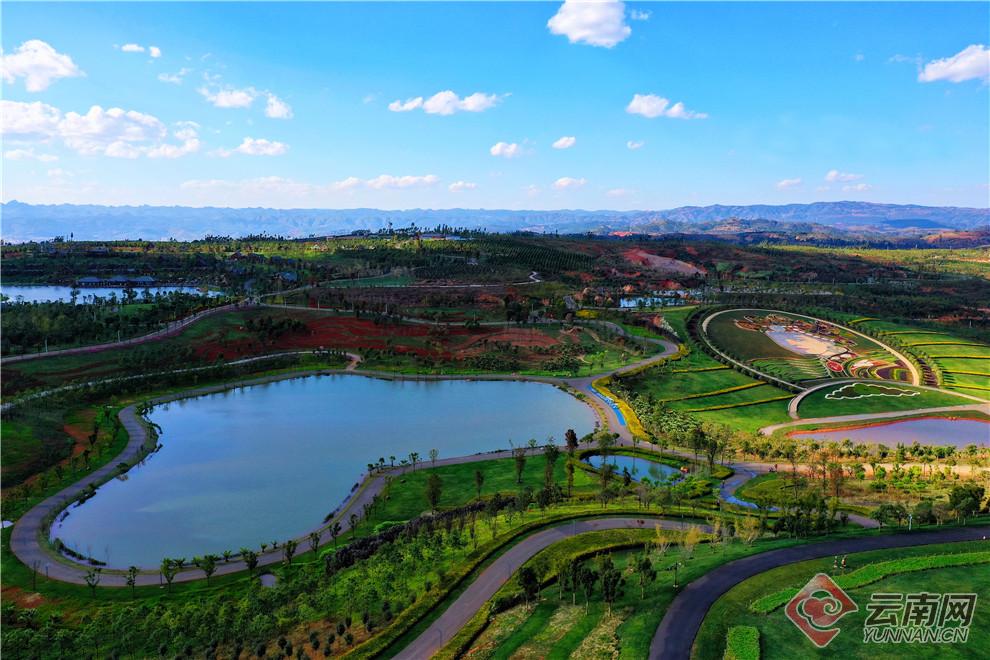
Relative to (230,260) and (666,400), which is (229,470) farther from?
(230,260)

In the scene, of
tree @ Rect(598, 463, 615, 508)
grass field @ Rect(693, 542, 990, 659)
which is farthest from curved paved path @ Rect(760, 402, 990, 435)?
grass field @ Rect(693, 542, 990, 659)

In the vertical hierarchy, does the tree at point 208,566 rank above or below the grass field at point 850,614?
below

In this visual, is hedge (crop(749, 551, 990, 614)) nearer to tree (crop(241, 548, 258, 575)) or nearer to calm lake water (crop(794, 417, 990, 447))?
tree (crop(241, 548, 258, 575))

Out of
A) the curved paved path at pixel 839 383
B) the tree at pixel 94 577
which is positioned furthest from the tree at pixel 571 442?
the tree at pixel 94 577

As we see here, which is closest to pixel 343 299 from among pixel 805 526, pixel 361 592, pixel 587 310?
pixel 587 310

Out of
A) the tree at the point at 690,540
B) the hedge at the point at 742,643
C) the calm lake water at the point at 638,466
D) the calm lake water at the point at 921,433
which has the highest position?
the hedge at the point at 742,643

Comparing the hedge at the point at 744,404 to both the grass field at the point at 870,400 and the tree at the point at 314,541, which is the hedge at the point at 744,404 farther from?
the tree at the point at 314,541
